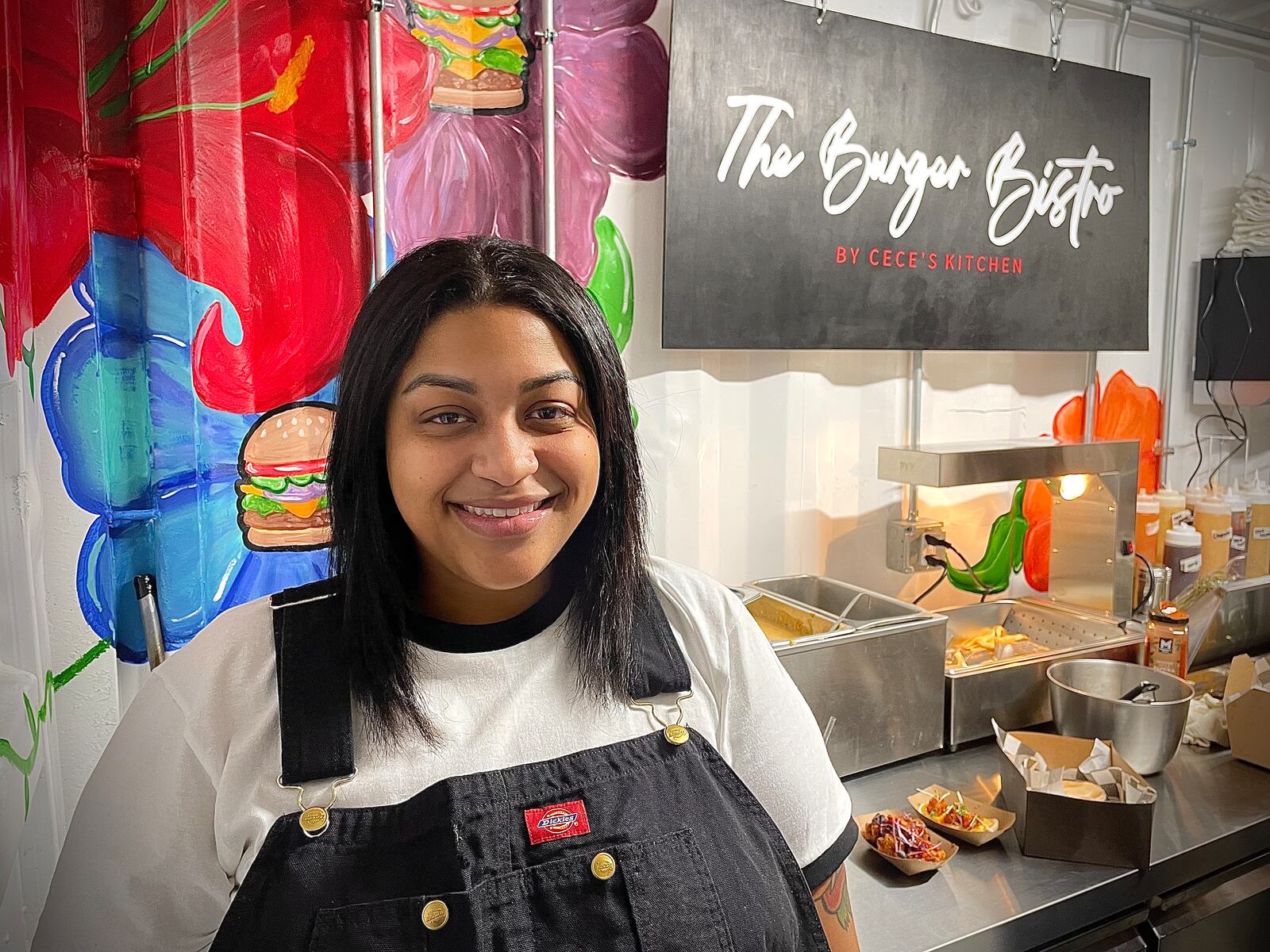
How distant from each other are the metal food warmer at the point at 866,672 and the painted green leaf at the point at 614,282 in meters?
0.60

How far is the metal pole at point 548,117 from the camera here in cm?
173

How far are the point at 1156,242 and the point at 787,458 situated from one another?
1.45 metres

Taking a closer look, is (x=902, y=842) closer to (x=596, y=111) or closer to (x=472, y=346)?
(x=472, y=346)

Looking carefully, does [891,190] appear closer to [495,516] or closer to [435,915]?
[495,516]

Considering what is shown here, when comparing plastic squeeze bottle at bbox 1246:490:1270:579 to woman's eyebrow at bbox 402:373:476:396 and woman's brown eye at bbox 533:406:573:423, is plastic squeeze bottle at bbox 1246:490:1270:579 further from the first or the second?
woman's eyebrow at bbox 402:373:476:396

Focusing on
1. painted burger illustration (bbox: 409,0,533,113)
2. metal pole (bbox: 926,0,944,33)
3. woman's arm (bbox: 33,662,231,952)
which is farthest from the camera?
metal pole (bbox: 926,0,944,33)

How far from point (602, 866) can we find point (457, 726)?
21 cm

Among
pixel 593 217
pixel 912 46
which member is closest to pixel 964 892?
pixel 593 217

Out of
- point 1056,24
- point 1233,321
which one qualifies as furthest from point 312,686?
point 1233,321

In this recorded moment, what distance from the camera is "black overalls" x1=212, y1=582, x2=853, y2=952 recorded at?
920mm

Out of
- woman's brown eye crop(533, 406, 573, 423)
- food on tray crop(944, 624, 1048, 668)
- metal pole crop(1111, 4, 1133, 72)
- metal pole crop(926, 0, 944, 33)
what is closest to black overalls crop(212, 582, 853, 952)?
woman's brown eye crop(533, 406, 573, 423)

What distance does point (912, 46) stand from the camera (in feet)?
7.06

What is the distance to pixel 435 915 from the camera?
0.92 metres

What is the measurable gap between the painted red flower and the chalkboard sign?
591 millimetres
